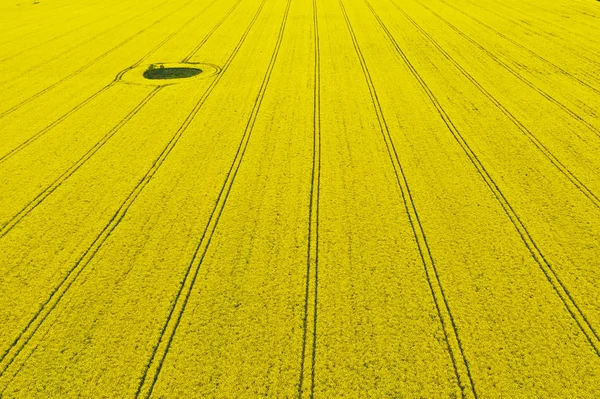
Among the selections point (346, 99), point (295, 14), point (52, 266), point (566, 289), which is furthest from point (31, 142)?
point (295, 14)

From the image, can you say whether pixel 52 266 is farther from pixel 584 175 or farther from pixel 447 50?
pixel 447 50

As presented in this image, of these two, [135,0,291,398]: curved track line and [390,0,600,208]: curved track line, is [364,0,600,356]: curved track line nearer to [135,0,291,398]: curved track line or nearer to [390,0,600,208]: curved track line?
[390,0,600,208]: curved track line

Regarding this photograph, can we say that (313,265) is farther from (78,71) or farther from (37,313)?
(78,71)

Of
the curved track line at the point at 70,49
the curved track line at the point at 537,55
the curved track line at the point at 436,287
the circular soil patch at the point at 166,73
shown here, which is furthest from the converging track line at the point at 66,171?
the curved track line at the point at 537,55

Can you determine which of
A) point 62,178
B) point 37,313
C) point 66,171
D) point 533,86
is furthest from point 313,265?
point 533,86

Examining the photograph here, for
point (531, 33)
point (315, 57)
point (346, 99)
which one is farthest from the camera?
point (531, 33)

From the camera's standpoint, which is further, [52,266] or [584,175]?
[584,175]
